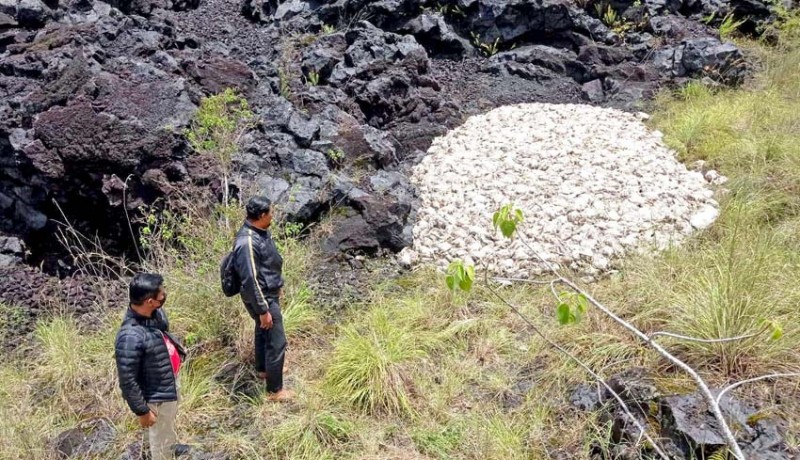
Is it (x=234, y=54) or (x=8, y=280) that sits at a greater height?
(x=234, y=54)

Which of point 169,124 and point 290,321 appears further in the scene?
point 169,124

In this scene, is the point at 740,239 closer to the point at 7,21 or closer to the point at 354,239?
the point at 354,239

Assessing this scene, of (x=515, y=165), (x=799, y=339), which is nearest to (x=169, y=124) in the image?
(x=515, y=165)

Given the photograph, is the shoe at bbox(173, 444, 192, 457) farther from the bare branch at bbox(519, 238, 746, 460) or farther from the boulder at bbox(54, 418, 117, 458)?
the bare branch at bbox(519, 238, 746, 460)

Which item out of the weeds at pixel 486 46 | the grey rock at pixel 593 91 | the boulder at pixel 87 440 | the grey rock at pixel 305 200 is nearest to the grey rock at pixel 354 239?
the grey rock at pixel 305 200

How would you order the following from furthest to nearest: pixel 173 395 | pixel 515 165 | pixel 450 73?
1. pixel 450 73
2. pixel 515 165
3. pixel 173 395

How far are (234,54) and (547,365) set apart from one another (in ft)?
22.0

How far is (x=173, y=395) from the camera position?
3.20m

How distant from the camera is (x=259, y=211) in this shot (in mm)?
3625

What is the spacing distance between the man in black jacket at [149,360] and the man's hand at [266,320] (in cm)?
50

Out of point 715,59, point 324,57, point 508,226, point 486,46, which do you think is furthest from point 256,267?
point 486,46

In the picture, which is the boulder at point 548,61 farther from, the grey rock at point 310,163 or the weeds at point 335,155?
the grey rock at point 310,163

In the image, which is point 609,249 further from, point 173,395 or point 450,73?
point 450,73

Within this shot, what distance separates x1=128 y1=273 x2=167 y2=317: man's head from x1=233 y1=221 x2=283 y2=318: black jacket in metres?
0.58
